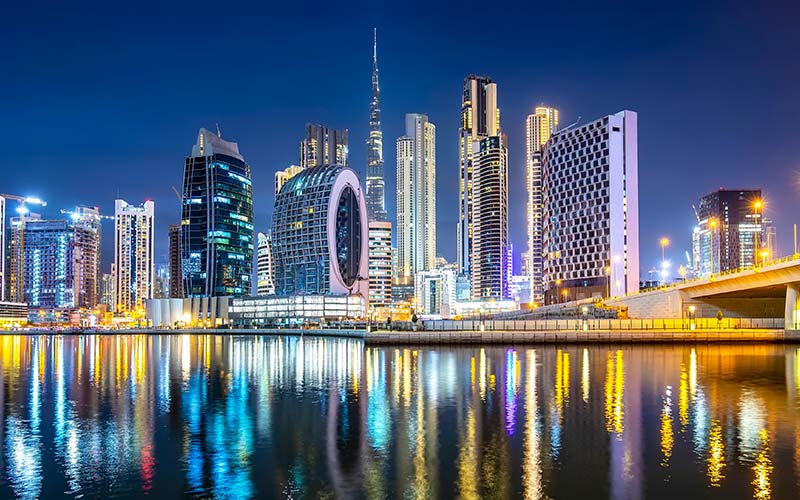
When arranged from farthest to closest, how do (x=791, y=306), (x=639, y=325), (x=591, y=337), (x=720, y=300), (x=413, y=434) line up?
(x=720, y=300), (x=639, y=325), (x=591, y=337), (x=791, y=306), (x=413, y=434)

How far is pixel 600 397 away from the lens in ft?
146

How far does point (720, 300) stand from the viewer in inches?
4611

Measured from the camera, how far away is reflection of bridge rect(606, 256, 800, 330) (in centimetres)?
9725

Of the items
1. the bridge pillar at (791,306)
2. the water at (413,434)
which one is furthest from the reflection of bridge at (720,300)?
the water at (413,434)

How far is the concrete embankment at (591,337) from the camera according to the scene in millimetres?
98250

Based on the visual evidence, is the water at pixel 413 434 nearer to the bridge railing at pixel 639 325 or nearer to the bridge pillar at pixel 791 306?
the bridge pillar at pixel 791 306

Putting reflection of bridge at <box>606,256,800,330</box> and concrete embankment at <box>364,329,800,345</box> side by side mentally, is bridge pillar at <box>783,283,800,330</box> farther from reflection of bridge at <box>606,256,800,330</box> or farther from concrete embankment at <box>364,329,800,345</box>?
concrete embankment at <box>364,329,800,345</box>

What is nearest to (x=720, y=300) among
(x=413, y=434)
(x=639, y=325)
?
(x=639, y=325)

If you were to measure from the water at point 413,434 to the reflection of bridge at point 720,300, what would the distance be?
3709 cm

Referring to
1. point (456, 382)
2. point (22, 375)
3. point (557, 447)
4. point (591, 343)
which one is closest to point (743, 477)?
point (557, 447)

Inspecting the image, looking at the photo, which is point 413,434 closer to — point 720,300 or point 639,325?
point 639,325

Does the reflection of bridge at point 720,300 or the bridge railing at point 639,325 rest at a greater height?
the reflection of bridge at point 720,300

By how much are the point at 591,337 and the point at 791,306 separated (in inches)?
1016

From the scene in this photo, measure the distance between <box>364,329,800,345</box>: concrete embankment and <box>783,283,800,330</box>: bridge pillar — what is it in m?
1.60
